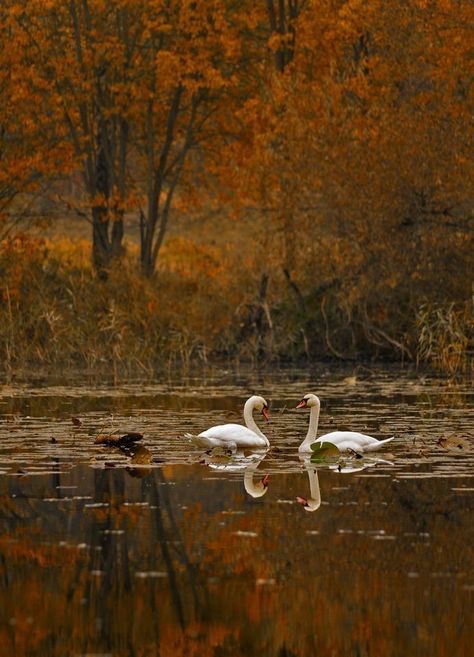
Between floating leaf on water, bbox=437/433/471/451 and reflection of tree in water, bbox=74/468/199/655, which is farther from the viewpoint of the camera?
floating leaf on water, bbox=437/433/471/451

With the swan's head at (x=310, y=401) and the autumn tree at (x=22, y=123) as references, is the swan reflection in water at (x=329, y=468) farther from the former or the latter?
the autumn tree at (x=22, y=123)

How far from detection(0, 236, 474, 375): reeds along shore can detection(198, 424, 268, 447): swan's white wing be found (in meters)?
13.1

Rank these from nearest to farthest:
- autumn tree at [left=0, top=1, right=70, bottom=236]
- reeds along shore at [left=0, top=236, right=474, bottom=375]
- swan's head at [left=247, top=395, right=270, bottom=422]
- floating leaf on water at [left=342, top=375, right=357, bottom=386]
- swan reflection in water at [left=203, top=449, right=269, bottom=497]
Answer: swan reflection in water at [left=203, top=449, right=269, bottom=497]
swan's head at [left=247, top=395, right=270, bottom=422]
floating leaf on water at [left=342, top=375, right=357, bottom=386]
reeds along shore at [left=0, top=236, right=474, bottom=375]
autumn tree at [left=0, top=1, right=70, bottom=236]

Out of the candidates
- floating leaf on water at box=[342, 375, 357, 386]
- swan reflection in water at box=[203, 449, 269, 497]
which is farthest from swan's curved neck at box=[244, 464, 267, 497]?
floating leaf on water at box=[342, 375, 357, 386]

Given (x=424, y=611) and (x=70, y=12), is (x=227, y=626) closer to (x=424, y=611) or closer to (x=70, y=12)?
(x=424, y=611)

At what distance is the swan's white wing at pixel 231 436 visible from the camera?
16.1 m

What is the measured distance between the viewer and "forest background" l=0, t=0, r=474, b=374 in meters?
30.2

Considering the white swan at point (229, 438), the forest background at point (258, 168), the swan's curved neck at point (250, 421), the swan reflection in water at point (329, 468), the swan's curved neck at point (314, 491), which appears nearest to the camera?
the swan's curved neck at point (314, 491)

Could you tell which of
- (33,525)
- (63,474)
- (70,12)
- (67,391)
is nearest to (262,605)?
(33,525)

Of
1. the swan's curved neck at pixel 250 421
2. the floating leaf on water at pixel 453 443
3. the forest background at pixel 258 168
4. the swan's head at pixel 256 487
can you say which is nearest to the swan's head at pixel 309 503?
the swan's head at pixel 256 487

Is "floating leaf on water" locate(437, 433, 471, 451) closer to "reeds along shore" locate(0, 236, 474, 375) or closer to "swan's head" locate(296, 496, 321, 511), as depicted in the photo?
"swan's head" locate(296, 496, 321, 511)

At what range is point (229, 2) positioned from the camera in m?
35.6

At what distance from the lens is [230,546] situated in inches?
418

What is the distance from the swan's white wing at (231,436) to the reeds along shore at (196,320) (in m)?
13.1
